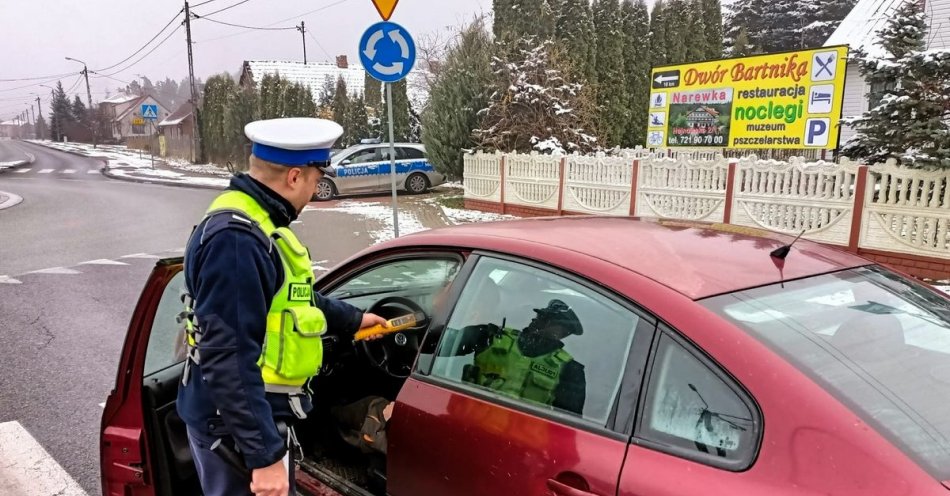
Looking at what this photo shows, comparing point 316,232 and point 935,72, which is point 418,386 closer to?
point 935,72

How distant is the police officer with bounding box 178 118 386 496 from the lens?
5.46 feet

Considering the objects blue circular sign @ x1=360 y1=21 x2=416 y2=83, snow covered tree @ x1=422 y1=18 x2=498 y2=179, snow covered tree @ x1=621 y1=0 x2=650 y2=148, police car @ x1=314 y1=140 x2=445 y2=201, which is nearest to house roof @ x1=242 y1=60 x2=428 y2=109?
snow covered tree @ x1=621 y1=0 x2=650 y2=148

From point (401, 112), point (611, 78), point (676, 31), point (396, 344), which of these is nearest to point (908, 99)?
point (396, 344)

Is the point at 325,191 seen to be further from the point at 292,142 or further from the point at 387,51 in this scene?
the point at 292,142

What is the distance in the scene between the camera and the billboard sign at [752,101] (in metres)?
10.1

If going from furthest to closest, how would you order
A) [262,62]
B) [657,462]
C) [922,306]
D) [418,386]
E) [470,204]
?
[262,62], [470,204], [418,386], [922,306], [657,462]

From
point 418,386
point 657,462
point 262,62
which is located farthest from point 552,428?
point 262,62

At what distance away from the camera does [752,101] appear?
11.5 meters

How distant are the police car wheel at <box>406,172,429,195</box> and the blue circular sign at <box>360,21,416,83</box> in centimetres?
1182

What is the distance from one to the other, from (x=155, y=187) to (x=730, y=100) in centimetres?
1878

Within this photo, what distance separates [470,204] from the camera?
1436cm

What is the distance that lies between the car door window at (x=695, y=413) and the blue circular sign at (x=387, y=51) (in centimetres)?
503

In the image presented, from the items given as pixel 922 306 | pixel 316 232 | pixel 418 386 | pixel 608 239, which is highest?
pixel 608 239

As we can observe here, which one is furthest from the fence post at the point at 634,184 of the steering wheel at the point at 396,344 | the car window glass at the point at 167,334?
the car window glass at the point at 167,334
